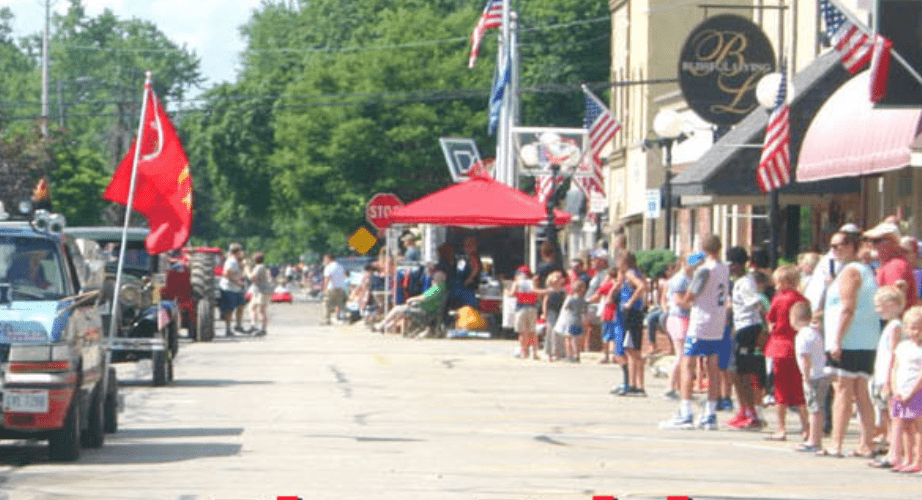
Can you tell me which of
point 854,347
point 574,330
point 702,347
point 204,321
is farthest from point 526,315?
point 854,347

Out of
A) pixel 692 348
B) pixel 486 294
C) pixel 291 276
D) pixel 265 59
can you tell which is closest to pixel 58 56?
pixel 291 276

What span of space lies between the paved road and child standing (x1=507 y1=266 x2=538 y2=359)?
5.28 meters

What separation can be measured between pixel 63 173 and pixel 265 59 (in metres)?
35.8

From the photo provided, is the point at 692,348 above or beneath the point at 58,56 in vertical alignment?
beneath

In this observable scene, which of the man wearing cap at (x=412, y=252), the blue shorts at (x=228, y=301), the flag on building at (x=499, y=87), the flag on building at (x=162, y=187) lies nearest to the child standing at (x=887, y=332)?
the flag on building at (x=162, y=187)

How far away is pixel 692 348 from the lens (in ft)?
71.7

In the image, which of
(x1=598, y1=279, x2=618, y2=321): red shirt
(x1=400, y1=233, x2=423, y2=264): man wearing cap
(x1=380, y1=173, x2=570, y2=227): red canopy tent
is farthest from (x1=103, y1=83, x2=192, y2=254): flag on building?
(x1=400, y1=233, x2=423, y2=264): man wearing cap

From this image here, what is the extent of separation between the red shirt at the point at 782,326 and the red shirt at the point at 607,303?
10.5m

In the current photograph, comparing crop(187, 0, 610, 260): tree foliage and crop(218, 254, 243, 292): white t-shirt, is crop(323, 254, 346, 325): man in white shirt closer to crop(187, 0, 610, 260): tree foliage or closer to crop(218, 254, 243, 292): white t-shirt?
crop(218, 254, 243, 292): white t-shirt

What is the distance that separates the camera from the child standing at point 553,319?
116ft

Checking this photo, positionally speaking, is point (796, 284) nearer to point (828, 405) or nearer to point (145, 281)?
→ point (828, 405)

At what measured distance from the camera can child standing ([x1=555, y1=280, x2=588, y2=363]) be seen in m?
34.1

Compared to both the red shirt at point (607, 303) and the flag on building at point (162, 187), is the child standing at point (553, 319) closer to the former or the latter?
the red shirt at point (607, 303)

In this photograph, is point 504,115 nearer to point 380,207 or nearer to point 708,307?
point 380,207
